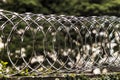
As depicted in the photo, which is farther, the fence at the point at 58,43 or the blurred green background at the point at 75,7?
the blurred green background at the point at 75,7

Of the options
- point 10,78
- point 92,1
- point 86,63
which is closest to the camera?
point 10,78

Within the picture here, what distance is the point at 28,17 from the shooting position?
6.79 meters

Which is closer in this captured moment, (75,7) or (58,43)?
(58,43)

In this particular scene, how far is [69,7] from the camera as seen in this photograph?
14797 millimetres

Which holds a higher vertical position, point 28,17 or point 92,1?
point 28,17

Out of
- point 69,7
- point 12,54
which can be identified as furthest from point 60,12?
point 12,54

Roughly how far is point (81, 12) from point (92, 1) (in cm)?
85

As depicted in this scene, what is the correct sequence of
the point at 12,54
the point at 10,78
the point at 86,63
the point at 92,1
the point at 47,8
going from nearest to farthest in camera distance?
the point at 10,78
the point at 86,63
the point at 12,54
the point at 47,8
the point at 92,1

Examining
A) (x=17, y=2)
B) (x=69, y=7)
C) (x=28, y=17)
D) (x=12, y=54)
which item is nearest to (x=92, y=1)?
(x=69, y=7)

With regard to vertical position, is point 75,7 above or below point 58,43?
below

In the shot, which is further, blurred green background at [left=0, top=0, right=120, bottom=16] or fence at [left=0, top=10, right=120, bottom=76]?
blurred green background at [left=0, top=0, right=120, bottom=16]

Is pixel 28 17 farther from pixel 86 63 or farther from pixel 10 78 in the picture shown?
pixel 86 63

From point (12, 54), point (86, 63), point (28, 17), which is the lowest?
point (12, 54)

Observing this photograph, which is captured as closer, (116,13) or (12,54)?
(12,54)
